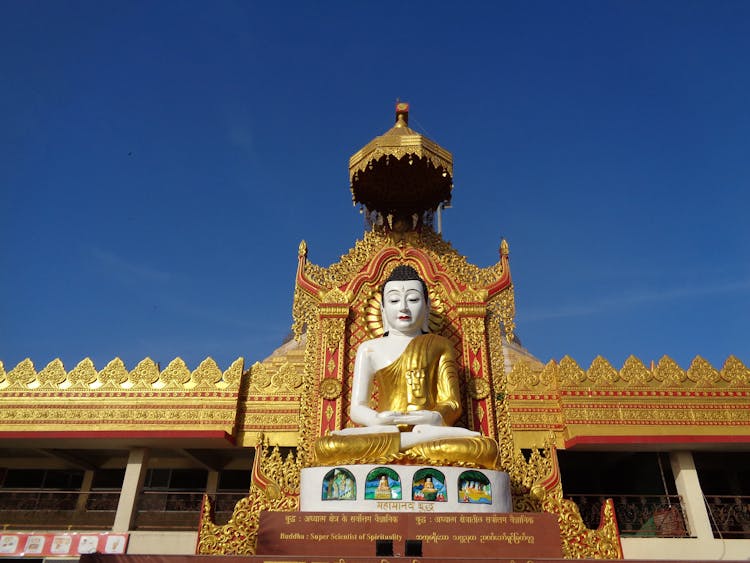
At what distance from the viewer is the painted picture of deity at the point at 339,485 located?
7.16m

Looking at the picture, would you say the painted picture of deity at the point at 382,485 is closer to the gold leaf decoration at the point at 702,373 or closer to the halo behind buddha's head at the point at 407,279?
the halo behind buddha's head at the point at 407,279

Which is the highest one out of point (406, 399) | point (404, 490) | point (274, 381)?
point (274, 381)

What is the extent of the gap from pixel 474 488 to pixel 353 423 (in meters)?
2.45

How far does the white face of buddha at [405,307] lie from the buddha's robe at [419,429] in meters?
0.38

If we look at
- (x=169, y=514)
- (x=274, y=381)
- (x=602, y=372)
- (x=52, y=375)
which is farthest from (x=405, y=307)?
(x=52, y=375)

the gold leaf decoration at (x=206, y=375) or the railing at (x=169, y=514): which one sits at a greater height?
the gold leaf decoration at (x=206, y=375)

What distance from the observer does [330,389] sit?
959cm

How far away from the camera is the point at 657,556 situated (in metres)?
8.67

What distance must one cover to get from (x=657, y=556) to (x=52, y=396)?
33.1 ft

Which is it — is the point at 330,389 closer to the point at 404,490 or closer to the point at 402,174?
the point at 404,490

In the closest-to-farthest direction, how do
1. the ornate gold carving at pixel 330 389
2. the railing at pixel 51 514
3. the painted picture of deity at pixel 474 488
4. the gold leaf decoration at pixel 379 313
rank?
the painted picture of deity at pixel 474 488 < the ornate gold carving at pixel 330 389 < the railing at pixel 51 514 < the gold leaf decoration at pixel 379 313

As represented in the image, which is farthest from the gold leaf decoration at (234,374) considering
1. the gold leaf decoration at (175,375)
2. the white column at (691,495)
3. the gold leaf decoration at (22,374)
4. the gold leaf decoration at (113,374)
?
the white column at (691,495)

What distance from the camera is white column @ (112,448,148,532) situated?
906 centimetres

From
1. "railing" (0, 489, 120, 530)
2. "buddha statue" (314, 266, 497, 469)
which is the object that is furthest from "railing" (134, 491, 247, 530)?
"buddha statue" (314, 266, 497, 469)
